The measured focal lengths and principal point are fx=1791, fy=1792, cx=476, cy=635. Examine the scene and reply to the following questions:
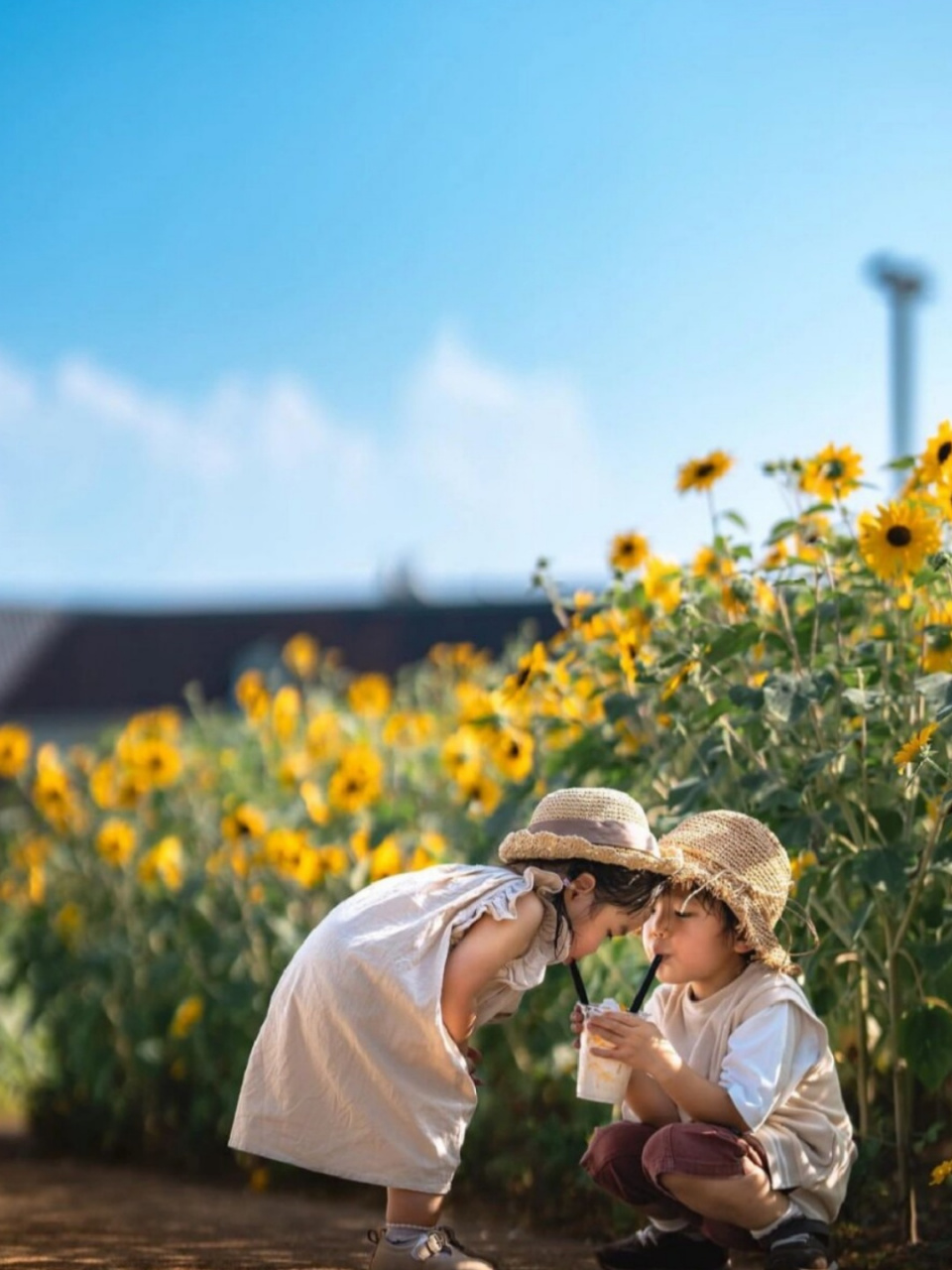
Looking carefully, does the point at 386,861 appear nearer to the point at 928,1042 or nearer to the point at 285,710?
the point at 285,710

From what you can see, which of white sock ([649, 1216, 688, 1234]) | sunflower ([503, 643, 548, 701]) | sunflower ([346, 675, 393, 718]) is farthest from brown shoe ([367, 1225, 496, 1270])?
sunflower ([346, 675, 393, 718])

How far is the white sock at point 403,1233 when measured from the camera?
2.62m

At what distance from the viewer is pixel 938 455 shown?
3051mm

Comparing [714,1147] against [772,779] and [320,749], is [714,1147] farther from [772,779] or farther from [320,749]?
[320,749]

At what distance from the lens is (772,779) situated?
3.06 m

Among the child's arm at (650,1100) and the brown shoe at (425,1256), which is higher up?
the child's arm at (650,1100)

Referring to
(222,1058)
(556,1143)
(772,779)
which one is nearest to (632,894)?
(772,779)

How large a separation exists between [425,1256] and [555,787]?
4.24ft

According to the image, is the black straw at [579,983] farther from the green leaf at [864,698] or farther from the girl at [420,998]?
the green leaf at [864,698]

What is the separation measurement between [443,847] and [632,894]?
1.71 metres

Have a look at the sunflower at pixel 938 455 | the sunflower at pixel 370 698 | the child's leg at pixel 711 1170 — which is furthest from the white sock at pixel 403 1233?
the sunflower at pixel 370 698

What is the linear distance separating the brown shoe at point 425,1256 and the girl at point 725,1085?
29cm

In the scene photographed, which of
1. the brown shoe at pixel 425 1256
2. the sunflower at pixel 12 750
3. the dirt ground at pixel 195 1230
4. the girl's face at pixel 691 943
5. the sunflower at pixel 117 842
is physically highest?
the sunflower at pixel 12 750

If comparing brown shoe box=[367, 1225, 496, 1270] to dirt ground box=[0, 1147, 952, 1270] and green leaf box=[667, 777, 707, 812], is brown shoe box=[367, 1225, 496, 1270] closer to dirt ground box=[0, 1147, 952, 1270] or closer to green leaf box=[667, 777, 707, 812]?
dirt ground box=[0, 1147, 952, 1270]
